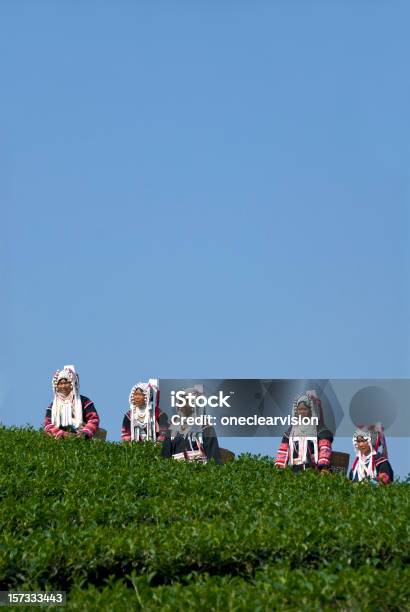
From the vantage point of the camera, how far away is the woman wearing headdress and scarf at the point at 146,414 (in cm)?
2045

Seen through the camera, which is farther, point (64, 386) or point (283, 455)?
point (64, 386)

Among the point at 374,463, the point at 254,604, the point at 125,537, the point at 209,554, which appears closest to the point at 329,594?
the point at 254,604

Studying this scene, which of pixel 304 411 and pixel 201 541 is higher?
pixel 304 411

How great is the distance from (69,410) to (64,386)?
0.55 m

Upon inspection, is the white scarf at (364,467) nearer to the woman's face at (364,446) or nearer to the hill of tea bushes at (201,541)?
the woman's face at (364,446)

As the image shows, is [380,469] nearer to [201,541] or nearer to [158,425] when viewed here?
[158,425]

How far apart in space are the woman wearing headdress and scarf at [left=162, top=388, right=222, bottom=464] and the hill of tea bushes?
2.23m

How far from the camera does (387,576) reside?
8.25 metres

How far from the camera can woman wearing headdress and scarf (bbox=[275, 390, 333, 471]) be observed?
1730 centimetres

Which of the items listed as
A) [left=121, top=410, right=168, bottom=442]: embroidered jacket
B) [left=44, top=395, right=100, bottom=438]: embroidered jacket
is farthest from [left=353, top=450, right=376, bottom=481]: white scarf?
[left=44, top=395, right=100, bottom=438]: embroidered jacket

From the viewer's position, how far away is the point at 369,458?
55.8ft

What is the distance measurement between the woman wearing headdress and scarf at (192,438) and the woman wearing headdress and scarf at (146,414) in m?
2.76
